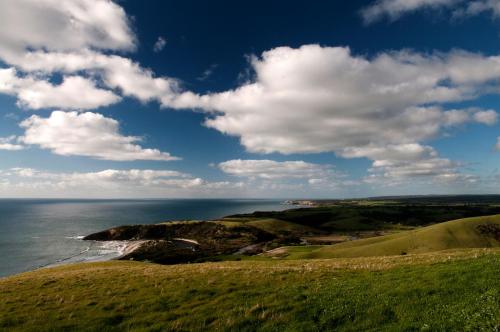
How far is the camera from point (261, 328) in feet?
42.5

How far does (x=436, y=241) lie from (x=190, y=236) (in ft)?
337

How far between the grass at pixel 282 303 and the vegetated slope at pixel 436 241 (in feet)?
161

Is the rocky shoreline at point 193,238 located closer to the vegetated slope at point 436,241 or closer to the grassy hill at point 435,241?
the grassy hill at point 435,241

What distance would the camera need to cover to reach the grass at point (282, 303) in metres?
12.5

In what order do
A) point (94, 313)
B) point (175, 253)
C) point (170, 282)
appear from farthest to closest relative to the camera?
point (175, 253) < point (170, 282) < point (94, 313)

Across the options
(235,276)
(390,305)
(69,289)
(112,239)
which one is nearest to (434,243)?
(235,276)

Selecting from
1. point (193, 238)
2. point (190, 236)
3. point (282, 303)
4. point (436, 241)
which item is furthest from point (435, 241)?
point (190, 236)

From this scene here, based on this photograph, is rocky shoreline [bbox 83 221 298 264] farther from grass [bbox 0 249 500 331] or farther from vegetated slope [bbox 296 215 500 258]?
grass [bbox 0 249 500 331]

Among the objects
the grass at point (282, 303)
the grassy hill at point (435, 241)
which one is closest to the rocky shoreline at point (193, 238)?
the grassy hill at point (435, 241)

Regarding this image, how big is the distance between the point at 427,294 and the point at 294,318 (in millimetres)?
6338

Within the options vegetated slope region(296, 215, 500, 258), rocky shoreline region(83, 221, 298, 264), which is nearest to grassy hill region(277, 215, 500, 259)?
vegetated slope region(296, 215, 500, 258)

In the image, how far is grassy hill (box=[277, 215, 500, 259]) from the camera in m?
67.9

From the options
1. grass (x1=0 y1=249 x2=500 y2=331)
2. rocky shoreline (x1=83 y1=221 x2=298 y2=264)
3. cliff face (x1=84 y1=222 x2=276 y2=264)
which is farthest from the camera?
cliff face (x1=84 y1=222 x2=276 y2=264)

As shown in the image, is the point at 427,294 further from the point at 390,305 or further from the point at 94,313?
the point at 94,313
